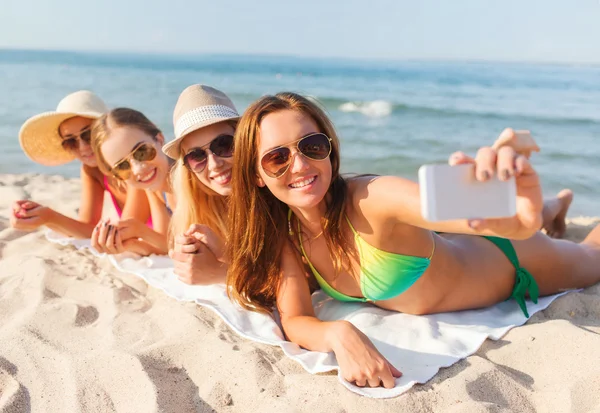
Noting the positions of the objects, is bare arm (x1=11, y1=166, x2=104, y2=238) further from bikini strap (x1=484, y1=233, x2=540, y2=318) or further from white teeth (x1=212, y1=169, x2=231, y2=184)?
bikini strap (x1=484, y1=233, x2=540, y2=318)

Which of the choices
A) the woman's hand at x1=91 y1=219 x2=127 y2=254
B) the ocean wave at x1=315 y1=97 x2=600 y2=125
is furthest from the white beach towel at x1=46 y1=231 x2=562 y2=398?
the ocean wave at x1=315 y1=97 x2=600 y2=125

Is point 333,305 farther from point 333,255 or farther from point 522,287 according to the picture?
point 522,287

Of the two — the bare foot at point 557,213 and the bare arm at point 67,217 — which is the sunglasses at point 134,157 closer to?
the bare arm at point 67,217

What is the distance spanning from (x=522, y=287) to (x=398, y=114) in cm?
1322

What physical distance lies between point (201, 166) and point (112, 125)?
115 cm

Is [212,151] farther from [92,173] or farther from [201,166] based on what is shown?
[92,173]

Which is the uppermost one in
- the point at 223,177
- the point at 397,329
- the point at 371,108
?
the point at 223,177

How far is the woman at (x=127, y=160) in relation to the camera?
401 cm

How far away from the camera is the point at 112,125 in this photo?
4.08 metres

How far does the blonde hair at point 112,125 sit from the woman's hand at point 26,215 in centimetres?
81

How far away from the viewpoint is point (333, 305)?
11.1ft

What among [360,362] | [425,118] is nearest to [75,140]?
[360,362]

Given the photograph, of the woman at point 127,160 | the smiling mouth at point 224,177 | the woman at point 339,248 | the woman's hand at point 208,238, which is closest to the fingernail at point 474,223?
the woman at point 339,248

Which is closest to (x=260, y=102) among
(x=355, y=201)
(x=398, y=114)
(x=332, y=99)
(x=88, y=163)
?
(x=355, y=201)
